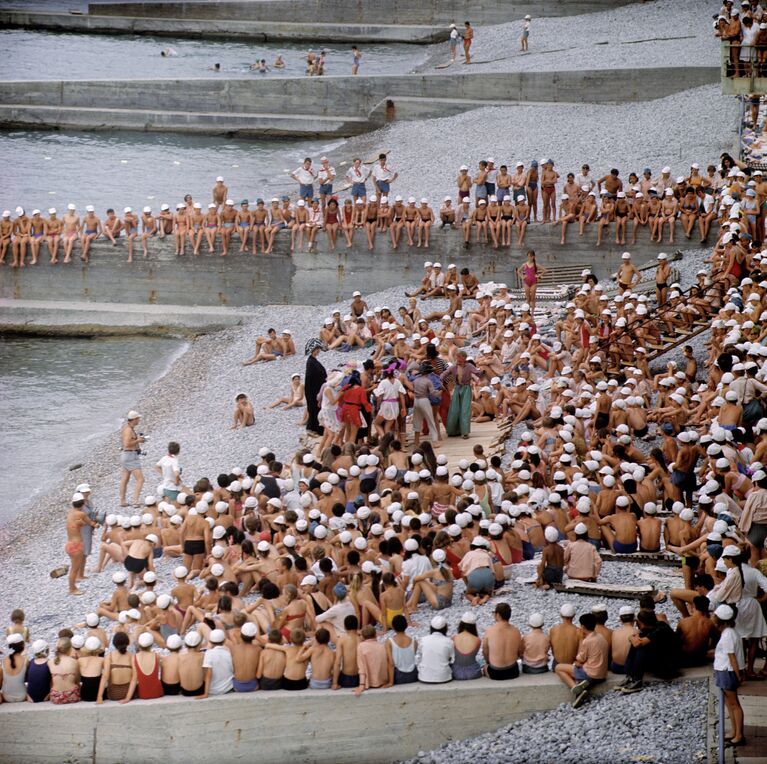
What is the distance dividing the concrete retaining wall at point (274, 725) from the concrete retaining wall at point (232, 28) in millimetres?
44904

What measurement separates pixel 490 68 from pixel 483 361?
2481 cm

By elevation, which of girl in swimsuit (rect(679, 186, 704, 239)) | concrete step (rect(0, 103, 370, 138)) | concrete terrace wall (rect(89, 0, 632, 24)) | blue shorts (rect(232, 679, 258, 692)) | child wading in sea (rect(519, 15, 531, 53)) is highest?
concrete terrace wall (rect(89, 0, 632, 24))

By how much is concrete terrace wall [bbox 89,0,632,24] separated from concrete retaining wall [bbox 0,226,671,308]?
25.9 metres

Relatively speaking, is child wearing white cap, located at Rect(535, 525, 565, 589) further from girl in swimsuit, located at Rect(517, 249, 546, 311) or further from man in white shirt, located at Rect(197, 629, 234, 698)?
girl in swimsuit, located at Rect(517, 249, 546, 311)

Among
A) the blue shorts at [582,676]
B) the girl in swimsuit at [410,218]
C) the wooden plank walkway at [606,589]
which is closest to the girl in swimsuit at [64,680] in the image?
the blue shorts at [582,676]

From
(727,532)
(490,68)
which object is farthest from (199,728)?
(490,68)

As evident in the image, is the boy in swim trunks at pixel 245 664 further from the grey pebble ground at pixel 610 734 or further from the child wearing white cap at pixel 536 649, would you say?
the child wearing white cap at pixel 536 649

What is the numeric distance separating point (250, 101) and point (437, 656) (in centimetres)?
3534

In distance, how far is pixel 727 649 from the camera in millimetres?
13586

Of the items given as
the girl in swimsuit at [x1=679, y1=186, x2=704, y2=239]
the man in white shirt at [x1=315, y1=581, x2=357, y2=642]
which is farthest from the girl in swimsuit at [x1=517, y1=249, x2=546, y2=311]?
the man in white shirt at [x1=315, y1=581, x2=357, y2=642]

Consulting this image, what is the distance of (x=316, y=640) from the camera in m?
15.4

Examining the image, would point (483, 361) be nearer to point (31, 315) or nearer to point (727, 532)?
point (727, 532)

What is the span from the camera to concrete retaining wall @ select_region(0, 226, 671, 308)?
32031 millimetres

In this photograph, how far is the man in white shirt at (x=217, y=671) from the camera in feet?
50.5
